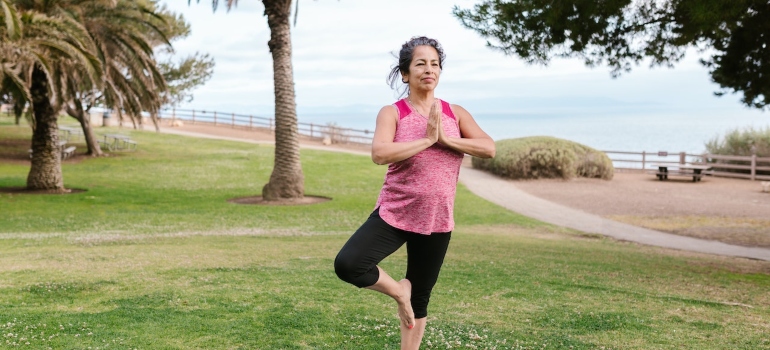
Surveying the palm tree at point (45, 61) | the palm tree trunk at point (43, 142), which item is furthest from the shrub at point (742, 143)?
the palm tree trunk at point (43, 142)

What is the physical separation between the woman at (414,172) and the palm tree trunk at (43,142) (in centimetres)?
1884

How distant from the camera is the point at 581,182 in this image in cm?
2972

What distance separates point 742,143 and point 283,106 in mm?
24397

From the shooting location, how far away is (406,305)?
13.7 feet

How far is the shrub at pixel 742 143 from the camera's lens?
114 ft

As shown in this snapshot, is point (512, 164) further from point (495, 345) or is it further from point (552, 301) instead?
point (495, 345)

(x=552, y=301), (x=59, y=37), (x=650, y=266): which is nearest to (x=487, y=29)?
(x=650, y=266)

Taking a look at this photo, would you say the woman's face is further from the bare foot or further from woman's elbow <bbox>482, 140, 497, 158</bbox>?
the bare foot

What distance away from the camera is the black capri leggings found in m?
3.87

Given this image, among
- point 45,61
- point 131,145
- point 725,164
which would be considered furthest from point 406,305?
point 131,145

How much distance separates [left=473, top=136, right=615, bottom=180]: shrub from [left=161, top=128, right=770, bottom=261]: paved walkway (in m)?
0.79

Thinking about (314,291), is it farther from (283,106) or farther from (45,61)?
(283,106)

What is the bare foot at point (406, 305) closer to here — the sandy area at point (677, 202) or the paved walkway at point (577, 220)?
the paved walkway at point (577, 220)

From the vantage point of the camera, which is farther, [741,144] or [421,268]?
[741,144]
